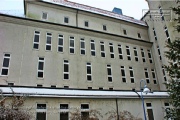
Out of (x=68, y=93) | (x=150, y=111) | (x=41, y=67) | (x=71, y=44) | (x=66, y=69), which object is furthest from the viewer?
(x=71, y=44)

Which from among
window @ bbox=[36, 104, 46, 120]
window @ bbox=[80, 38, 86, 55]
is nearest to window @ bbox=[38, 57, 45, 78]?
window @ bbox=[80, 38, 86, 55]

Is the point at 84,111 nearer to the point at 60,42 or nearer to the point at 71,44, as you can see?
the point at 71,44

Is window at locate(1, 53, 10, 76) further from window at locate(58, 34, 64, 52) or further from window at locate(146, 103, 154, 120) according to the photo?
window at locate(146, 103, 154, 120)

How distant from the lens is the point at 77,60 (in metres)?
20.4

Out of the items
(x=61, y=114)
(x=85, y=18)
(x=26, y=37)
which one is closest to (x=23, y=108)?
(x=61, y=114)

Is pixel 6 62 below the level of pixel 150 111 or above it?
above

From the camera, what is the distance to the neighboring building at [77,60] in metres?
14.4

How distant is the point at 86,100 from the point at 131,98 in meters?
4.74

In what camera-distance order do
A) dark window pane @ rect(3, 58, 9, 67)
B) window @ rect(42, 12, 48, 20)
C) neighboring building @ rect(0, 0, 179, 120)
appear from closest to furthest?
neighboring building @ rect(0, 0, 179, 120), dark window pane @ rect(3, 58, 9, 67), window @ rect(42, 12, 48, 20)

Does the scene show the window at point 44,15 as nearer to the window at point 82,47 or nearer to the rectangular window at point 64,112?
the window at point 82,47

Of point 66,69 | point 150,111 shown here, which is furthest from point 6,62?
point 150,111

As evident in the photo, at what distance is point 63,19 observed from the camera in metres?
22.6

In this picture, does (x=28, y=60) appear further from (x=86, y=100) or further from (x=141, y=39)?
A: (x=141, y=39)

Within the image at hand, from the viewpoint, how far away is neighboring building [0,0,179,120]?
14.4 metres
